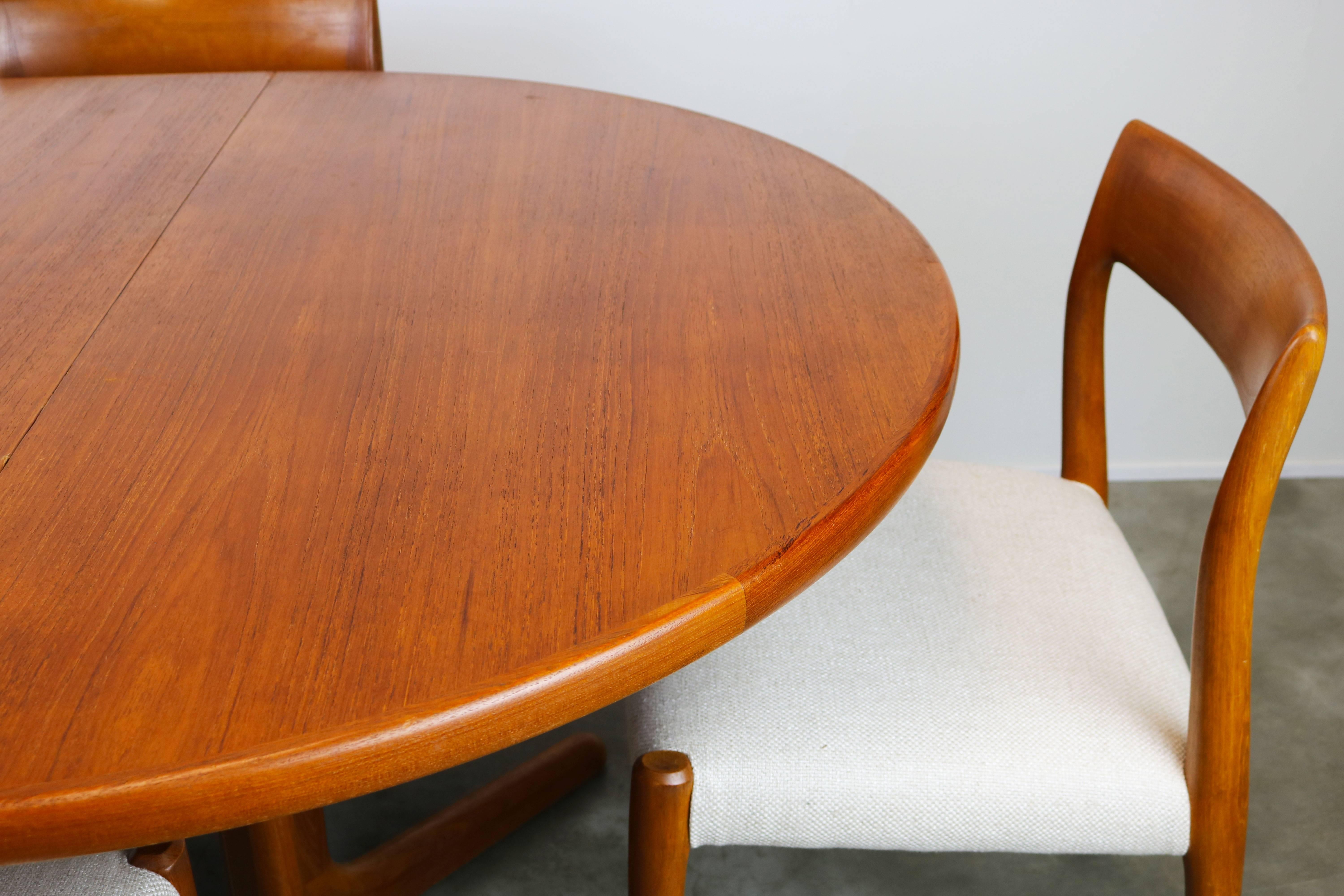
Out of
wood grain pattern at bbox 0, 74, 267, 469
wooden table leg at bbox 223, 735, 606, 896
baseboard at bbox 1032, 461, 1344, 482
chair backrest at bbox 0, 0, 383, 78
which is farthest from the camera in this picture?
baseboard at bbox 1032, 461, 1344, 482

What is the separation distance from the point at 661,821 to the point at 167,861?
34 cm

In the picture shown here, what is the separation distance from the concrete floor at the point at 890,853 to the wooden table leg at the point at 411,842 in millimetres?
46

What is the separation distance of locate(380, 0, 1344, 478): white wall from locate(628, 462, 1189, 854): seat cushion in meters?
1.20

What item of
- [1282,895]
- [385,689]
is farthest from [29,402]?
[1282,895]

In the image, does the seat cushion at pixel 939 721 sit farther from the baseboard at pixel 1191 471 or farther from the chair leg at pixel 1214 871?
the baseboard at pixel 1191 471

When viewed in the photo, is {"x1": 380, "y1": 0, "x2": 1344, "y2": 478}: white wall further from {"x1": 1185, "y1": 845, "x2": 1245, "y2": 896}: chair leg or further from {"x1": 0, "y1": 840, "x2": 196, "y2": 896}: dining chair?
{"x1": 0, "y1": 840, "x2": 196, "y2": 896}: dining chair

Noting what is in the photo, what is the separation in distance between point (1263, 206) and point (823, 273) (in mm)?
361

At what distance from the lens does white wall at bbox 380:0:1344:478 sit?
75.3 inches

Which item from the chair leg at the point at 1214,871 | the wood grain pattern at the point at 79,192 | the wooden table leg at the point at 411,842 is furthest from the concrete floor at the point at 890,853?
the wood grain pattern at the point at 79,192

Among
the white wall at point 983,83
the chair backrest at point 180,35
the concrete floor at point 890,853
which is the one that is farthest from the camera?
the white wall at point 983,83

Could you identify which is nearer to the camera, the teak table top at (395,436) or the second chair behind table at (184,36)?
the teak table top at (395,436)

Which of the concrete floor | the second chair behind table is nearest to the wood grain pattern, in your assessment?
the second chair behind table

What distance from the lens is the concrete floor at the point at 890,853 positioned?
1377 mm

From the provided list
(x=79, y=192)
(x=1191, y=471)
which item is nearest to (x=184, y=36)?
(x=79, y=192)
